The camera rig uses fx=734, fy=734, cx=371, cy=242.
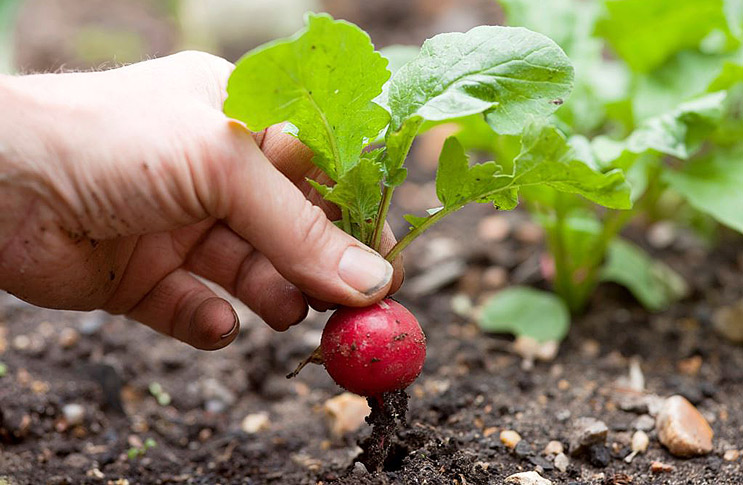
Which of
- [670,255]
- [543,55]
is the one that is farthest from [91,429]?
[670,255]

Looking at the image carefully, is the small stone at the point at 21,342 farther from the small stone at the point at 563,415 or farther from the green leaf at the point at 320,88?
the small stone at the point at 563,415

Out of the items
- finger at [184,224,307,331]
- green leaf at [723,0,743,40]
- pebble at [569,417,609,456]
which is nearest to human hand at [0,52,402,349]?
finger at [184,224,307,331]

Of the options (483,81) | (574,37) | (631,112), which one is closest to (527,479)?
(483,81)

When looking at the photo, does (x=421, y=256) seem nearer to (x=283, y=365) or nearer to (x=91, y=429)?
(x=283, y=365)

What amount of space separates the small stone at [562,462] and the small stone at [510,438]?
9 cm

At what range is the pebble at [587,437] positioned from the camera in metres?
1.63

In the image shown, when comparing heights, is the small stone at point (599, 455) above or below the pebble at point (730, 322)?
above

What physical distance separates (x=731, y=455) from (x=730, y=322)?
2.28ft

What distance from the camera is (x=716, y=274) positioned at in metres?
2.54

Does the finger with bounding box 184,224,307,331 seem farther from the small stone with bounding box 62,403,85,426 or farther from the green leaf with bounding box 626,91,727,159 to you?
the green leaf with bounding box 626,91,727,159

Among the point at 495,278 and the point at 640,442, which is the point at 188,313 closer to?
the point at 640,442

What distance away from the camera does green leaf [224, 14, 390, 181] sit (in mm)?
1207

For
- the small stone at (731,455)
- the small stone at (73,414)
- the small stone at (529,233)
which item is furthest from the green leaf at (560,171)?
the small stone at (529,233)

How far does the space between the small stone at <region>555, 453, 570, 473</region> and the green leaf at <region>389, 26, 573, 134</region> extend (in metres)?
0.74
